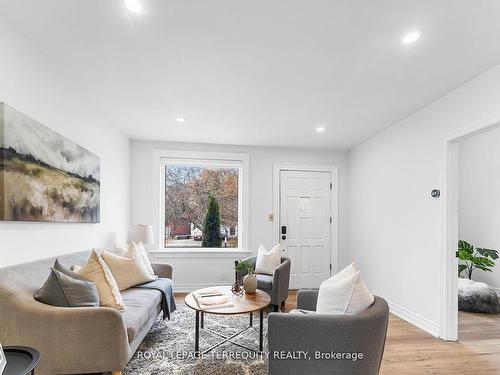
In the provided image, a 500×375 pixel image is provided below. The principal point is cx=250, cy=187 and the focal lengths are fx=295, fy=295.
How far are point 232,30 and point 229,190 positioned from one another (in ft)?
10.9

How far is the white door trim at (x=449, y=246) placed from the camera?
289cm

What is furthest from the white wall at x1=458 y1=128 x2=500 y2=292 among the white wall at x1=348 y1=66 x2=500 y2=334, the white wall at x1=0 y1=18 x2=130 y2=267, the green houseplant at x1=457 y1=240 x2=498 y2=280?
the white wall at x1=0 y1=18 x2=130 y2=267

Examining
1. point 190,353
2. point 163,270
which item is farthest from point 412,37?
point 163,270

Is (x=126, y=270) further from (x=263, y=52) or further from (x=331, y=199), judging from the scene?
(x=331, y=199)

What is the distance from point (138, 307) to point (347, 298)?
168 cm

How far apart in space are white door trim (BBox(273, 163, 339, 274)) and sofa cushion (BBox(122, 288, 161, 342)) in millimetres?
2535

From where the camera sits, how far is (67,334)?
5.85 ft

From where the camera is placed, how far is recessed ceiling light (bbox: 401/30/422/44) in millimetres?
1890

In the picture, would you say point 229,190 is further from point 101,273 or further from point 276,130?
point 101,273

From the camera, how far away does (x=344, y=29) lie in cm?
188

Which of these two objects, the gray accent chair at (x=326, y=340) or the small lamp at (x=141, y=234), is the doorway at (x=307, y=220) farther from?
the gray accent chair at (x=326, y=340)

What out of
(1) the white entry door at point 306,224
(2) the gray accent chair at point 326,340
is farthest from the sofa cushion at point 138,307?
(1) the white entry door at point 306,224

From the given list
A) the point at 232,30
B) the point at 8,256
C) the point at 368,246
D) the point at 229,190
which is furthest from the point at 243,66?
the point at 368,246

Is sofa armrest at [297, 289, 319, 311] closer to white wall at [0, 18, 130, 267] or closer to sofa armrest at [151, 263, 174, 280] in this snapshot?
sofa armrest at [151, 263, 174, 280]
